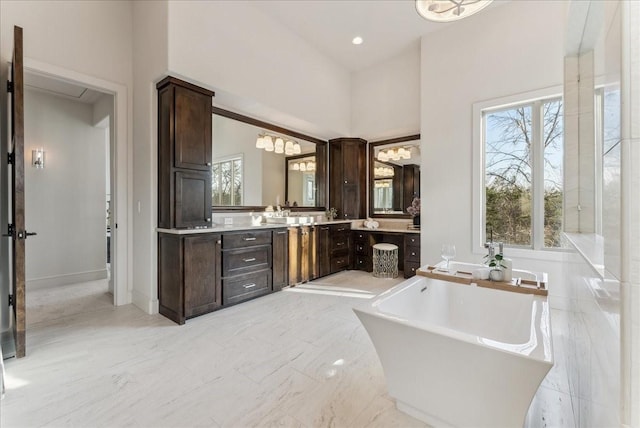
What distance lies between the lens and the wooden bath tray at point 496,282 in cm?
190

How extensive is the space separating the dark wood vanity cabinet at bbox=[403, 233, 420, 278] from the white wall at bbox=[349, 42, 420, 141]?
6.47 feet

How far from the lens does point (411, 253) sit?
4.71m

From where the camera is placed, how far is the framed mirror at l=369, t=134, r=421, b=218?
5383 millimetres

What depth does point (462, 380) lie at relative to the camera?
1.35 m

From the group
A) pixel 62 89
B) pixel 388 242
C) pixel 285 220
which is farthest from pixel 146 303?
pixel 388 242

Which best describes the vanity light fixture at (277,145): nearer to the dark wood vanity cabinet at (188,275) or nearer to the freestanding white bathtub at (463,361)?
the dark wood vanity cabinet at (188,275)

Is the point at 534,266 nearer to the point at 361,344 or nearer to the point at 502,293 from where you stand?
the point at 502,293

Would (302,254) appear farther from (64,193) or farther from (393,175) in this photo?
(64,193)

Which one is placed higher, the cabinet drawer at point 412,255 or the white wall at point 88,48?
the white wall at point 88,48

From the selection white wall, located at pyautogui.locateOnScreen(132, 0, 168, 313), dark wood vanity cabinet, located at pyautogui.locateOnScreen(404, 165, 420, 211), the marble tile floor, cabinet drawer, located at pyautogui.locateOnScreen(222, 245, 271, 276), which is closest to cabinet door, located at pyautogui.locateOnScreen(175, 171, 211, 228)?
white wall, located at pyautogui.locateOnScreen(132, 0, 168, 313)

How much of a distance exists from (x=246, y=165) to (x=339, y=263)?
95.1 inches

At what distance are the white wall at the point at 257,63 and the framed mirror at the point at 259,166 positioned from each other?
278 millimetres

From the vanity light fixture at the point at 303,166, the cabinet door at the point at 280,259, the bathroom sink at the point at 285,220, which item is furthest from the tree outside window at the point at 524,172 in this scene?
the vanity light fixture at the point at 303,166

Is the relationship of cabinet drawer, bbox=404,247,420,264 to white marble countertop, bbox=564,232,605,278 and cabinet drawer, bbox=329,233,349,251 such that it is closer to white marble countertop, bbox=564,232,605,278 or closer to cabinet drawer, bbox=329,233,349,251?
cabinet drawer, bbox=329,233,349,251
